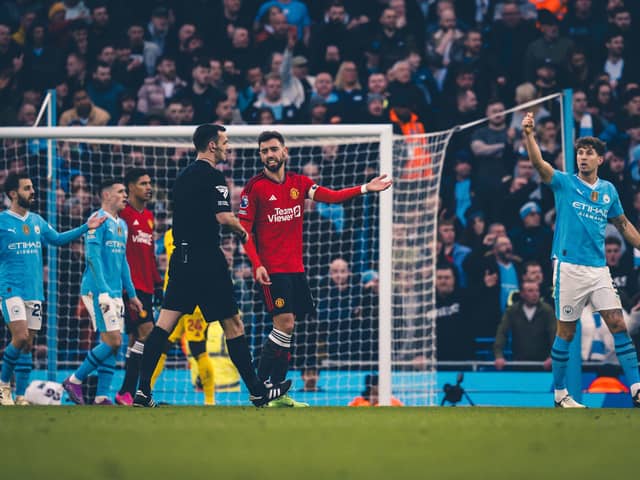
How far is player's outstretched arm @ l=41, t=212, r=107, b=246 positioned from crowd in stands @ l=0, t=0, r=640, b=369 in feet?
7.64

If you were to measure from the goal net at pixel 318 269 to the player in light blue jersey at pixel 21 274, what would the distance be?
1350mm

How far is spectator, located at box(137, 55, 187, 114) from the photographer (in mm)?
14125

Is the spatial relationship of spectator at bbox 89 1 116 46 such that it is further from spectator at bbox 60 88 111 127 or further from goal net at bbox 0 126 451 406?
goal net at bbox 0 126 451 406

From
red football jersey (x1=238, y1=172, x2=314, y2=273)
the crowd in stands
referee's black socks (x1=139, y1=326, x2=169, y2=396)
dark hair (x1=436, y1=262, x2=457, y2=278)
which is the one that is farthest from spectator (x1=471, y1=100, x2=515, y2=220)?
referee's black socks (x1=139, y1=326, x2=169, y2=396)

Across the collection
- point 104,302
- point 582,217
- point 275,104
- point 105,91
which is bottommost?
point 104,302

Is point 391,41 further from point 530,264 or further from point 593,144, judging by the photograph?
point 593,144

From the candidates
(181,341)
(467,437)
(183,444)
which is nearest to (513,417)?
(467,437)

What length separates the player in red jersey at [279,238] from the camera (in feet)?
26.9

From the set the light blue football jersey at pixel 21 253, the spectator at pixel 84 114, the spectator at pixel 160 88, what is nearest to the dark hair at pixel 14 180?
the light blue football jersey at pixel 21 253

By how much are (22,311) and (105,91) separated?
586 cm

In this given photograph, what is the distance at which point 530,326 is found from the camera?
35.6ft

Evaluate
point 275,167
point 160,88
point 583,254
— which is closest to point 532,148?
point 583,254

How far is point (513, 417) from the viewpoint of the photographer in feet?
21.1

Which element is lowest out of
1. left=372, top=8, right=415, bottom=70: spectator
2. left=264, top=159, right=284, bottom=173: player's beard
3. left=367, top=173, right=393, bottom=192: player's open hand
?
left=367, top=173, right=393, bottom=192: player's open hand
